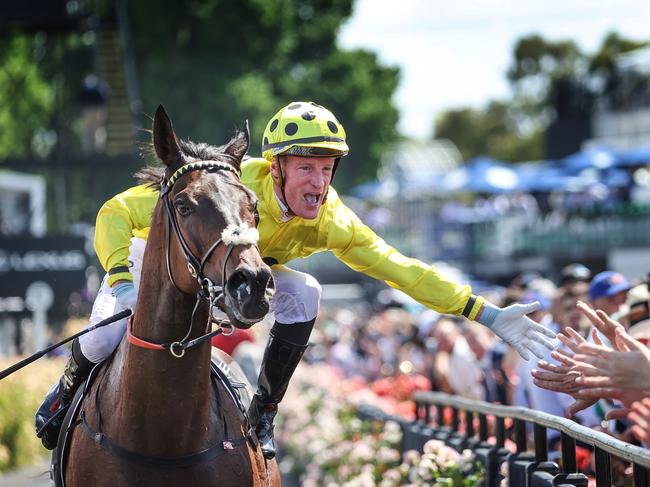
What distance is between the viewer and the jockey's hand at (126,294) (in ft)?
16.3

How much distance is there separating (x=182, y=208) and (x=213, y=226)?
235 mm

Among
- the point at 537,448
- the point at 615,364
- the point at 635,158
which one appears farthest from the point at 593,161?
the point at 615,364

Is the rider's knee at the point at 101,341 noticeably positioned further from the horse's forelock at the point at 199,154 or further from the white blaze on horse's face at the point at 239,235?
the white blaze on horse's face at the point at 239,235

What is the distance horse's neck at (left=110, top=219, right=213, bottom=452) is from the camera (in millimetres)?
4758

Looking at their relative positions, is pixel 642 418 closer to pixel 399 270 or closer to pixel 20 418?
pixel 399 270

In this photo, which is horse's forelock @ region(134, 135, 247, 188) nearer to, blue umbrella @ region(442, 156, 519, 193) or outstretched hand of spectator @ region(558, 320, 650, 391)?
outstretched hand of spectator @ region(558, 320, 650, 391)

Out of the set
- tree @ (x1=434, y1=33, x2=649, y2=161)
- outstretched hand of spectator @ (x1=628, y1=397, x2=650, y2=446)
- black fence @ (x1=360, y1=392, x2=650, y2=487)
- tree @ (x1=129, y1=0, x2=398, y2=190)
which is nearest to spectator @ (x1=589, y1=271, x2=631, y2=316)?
black fence @ (x1=360, y1=392, x2=650, y2=487)

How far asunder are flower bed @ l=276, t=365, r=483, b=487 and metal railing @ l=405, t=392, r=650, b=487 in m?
0.20

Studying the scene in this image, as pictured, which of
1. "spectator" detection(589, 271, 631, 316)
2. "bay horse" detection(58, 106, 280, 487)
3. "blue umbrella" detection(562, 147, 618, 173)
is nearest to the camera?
"bay horse" detection(58, 106, 280, 487)

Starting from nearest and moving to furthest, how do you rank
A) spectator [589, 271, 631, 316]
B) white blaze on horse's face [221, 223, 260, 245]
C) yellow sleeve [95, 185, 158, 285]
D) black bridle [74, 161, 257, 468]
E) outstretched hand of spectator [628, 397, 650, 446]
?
outstretched hand of spectator [628, 397, 650, 446] < white blaze on horse's face [221, 223, 260, 245] < black bridle [74, 161, 257, 468] < yellow sleeve [95, 185, 158, 285] < spectator [589, 271, 631, 316]

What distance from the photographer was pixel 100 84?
66.2ft

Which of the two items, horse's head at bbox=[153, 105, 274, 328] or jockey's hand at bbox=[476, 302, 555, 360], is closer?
horse's head at bbox=[153, 105, 274, 328]

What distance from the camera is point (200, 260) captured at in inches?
177

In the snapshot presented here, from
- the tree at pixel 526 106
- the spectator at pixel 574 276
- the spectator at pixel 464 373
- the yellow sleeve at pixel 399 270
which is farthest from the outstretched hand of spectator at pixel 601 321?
the tree at pixel 526 106
